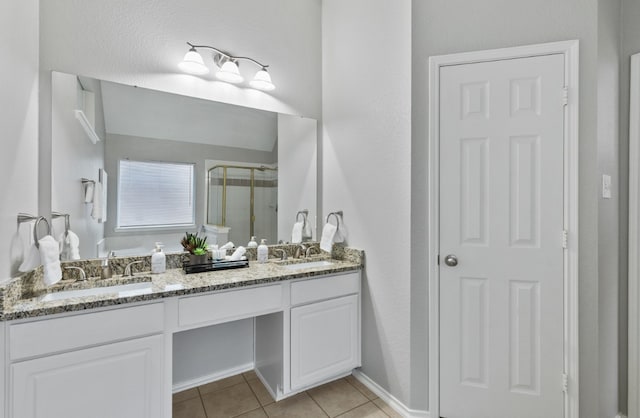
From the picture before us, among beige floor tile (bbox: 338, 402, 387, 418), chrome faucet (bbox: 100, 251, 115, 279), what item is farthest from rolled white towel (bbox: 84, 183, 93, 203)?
beige floor tile (bbox: 338, 402, 387, 418)

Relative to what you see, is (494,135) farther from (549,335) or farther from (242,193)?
(242,193)

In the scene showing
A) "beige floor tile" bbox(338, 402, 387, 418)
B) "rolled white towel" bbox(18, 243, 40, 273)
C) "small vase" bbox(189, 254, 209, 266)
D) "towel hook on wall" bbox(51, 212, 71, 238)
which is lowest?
"beige floor tile" bbox(338, 402, 387, 418)

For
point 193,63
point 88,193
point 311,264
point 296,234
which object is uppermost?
point 193,63

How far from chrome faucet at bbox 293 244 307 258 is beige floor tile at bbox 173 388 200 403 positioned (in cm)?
116

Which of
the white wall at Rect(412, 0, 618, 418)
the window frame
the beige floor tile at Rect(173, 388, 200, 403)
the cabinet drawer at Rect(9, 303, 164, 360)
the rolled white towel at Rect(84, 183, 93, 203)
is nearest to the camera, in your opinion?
the cabinet drawer at Rect(9, 303, 164, 360)

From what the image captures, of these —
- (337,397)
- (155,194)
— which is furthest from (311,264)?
(155,194)

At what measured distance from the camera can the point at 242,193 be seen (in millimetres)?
2359

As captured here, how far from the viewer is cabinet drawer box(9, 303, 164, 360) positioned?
4.10 ft

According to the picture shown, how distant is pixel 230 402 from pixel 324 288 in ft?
3.11

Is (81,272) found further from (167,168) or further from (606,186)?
(606,186)

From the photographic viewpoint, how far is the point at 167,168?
2064 millimetres

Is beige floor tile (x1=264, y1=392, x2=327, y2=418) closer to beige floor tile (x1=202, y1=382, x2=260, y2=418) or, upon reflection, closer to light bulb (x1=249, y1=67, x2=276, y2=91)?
beige floor tile (x1=202, y1=382, x2=260, y2=418)

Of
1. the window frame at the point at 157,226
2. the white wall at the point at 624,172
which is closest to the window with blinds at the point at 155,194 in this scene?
the window frame at the point at 157,226

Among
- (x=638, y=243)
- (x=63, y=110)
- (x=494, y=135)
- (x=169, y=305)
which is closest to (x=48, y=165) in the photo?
(x=63, y=110)
